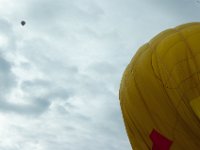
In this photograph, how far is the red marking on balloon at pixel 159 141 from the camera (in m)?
12.1

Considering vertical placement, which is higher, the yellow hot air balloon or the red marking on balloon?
the yellow hot air balloon

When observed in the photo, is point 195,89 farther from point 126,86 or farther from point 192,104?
point 126,86

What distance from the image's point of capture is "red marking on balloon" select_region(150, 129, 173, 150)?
12.1 m

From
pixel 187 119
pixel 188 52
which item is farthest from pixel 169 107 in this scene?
pixel 188 52

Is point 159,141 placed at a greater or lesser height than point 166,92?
lesser

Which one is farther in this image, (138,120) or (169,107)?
(138,120)

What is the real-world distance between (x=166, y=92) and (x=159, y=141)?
110 centimetres

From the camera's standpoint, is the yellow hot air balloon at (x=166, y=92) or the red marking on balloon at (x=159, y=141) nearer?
the yellow hot air balloon at (x=166, y=92)

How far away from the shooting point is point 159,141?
40.0ft

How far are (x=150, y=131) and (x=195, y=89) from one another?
5.07 feet

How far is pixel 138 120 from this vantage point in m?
12.8

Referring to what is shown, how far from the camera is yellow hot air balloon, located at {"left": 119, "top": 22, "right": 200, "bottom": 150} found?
460 inches

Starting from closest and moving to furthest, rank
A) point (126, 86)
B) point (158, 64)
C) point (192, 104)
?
point (192, 104), point (158, 64), point (126, 86)

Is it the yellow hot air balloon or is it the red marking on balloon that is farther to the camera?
the red marking on balloon
